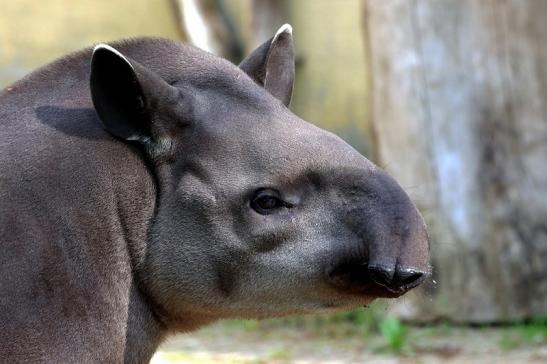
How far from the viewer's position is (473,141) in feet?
27.4

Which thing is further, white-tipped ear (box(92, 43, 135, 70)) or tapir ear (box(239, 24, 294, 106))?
tapir ear (box(239, 24, 294, 106))

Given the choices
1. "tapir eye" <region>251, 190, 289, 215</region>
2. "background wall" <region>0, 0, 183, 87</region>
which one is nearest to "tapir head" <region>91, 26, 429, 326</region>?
"tapir eye" <region>251, 190, 289, 215</region>

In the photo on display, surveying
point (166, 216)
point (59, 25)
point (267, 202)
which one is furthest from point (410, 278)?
point (59, 25)

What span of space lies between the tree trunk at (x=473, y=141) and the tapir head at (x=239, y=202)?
4.58 metres

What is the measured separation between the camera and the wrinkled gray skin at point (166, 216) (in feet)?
11.6

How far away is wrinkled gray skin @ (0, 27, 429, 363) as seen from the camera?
11.6 ft

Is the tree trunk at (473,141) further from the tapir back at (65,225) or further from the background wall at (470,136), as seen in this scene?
the tapir back at (65,225)

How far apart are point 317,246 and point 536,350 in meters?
4.34

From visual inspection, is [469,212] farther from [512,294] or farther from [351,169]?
[351,169]

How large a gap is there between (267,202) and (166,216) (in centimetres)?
32

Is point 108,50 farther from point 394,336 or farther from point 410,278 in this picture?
point 394,336

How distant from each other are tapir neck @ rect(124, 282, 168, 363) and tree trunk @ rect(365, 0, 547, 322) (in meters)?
4.63

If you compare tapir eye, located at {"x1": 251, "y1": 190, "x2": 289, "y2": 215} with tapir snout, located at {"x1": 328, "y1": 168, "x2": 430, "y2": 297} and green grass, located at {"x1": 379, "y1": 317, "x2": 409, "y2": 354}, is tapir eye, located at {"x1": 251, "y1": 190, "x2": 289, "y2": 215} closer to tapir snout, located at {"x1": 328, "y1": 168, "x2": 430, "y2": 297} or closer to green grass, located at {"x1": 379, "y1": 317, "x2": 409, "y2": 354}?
tapir snout, located at {"x1": 328, "y1": 168, "x2": 430, "y2": 297}

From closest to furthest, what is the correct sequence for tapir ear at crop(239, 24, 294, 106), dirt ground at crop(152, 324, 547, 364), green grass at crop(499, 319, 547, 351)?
tapir ear at crop(239, 24, 294, 106) < dirt ground at crop(152, 324, 547, 364) < green grass at crop(499, 319, 547, 351)
